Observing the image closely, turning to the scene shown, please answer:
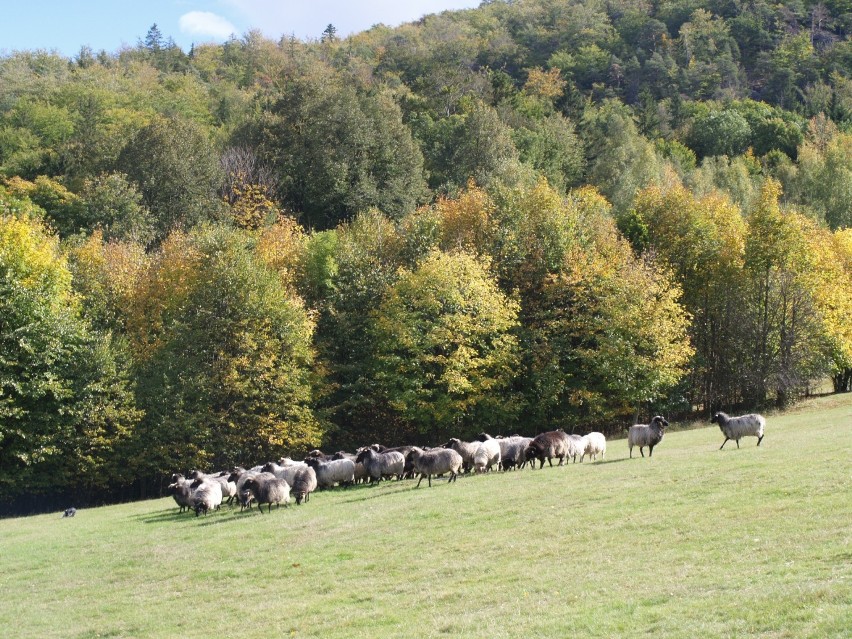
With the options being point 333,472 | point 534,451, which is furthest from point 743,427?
point 333,472

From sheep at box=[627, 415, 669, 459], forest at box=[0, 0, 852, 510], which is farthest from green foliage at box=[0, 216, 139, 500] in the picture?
sheep at box=[627, 415, 669, 459]

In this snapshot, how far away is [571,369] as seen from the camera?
202ft

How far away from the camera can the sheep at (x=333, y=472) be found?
122ft

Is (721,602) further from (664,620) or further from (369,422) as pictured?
(369,422)

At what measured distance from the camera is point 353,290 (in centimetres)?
6322

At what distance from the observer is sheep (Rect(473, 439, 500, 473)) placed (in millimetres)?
36438

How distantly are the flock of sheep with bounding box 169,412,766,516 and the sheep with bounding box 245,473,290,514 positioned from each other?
4 cm

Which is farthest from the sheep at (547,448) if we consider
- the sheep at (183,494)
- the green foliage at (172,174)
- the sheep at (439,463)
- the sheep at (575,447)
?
the green foliage at (172,174)

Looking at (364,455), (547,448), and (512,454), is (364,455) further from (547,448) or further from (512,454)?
(547,448)

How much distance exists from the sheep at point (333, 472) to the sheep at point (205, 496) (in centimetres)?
421

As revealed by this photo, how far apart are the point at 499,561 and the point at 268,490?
14.0 metres

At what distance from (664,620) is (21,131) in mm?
104335

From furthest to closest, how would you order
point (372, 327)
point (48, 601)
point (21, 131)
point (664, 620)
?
point (21, 131), point (372, 327), point (48, 601), point (664, 620)

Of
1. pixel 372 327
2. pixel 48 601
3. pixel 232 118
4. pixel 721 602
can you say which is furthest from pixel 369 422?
pixel 232 118
